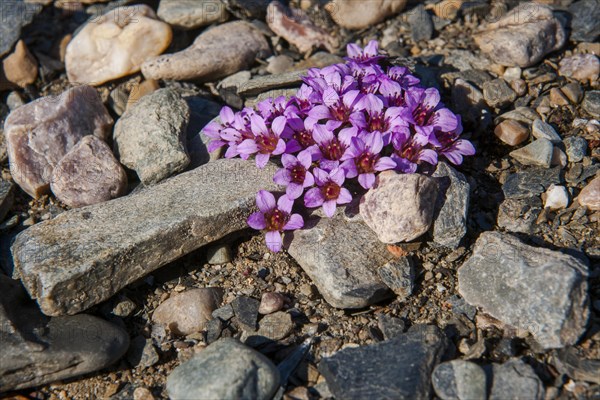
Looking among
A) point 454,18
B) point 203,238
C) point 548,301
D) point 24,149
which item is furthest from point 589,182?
point 24,149

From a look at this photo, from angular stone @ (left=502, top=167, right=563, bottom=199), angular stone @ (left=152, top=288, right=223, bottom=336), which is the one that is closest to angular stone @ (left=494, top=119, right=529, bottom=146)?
angular stone @ (left=502, top=167, right=563, bottom=199)

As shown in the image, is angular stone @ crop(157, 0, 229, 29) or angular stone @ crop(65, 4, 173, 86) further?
angular stone @ crop(157, 0, 229, 29)

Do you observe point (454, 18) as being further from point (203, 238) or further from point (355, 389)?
point (355, 389)

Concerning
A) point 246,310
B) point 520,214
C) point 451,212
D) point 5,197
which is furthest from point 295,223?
point 5,197

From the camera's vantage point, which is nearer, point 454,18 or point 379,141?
point 379,141

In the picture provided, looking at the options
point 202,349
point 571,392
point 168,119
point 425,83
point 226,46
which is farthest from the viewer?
point 226,46

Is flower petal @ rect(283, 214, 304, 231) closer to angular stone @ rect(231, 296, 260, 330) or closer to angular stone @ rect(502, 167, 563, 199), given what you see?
angular stone @ rect(231, 296, 260, 330)

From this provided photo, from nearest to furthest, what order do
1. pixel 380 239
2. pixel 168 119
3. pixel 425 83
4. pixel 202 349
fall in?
pixel 202 349
pixel 380 239
pixel 168 119
pixel 425 83
